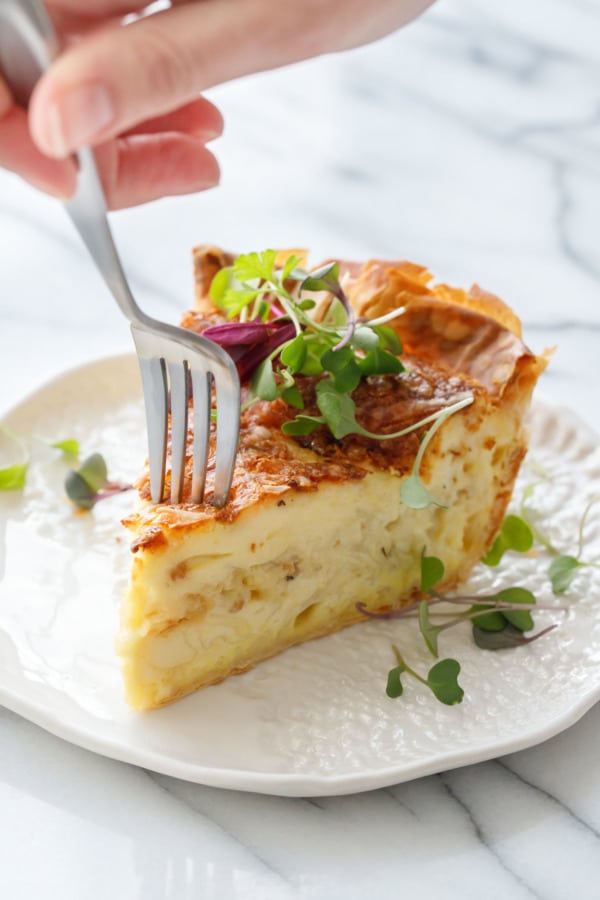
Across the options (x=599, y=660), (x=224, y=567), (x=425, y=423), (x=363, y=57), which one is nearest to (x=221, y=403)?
(x=224, y=567)

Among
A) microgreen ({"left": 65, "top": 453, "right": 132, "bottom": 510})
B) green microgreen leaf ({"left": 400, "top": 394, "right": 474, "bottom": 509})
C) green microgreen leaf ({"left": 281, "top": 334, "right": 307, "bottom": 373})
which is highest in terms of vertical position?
green microgreen leaf ({"left": 281, "top": 334, "right": 307, "bottom": 373})

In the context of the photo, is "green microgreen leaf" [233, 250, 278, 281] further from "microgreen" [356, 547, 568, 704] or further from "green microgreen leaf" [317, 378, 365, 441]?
"microgreen" [356, 547, 568, 704]

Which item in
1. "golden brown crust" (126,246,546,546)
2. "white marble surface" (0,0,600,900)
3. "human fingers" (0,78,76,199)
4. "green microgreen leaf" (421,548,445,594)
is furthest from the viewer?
"green microgreen leaf" (421,548,445,594)

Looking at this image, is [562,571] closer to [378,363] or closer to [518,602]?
[518,602]

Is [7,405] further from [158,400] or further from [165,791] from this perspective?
[165,791]

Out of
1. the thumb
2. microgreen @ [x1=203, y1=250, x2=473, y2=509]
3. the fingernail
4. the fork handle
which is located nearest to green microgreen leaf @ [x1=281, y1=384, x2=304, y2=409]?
microgreen @ [x1=203, y1=250, x2=473, y2=509]

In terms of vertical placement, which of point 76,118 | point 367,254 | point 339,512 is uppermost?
point 76,118

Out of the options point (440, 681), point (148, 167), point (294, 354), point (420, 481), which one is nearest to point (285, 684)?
point (440, 681)
